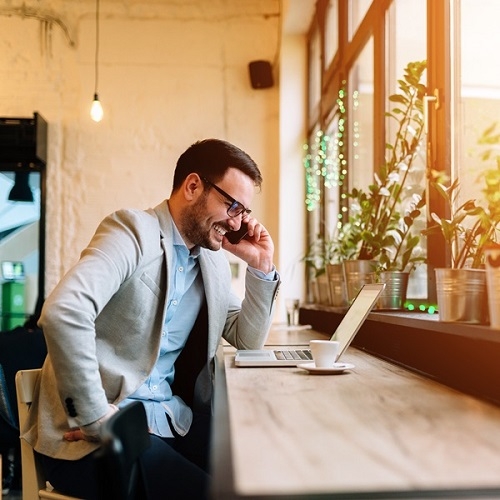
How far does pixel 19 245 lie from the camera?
18.2ft

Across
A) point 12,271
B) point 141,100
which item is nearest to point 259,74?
point 141,100

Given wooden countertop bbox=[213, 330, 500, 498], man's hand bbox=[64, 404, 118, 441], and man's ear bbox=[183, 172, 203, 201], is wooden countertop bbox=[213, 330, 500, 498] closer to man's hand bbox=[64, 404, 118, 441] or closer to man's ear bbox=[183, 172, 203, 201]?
man's hand bbox=[64, 404, 118, 441]

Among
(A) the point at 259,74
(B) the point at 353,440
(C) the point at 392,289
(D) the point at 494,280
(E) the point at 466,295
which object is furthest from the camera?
(A) the point at 259,74

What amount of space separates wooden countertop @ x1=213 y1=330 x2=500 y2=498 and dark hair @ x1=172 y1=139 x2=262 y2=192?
0.78 metres

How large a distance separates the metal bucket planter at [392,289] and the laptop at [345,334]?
36cm

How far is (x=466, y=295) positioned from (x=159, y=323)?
33.3 inches

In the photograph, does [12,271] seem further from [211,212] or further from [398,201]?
[211,212]

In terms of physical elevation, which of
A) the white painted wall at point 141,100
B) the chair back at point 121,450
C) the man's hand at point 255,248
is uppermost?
the white painted wall at point 141,100

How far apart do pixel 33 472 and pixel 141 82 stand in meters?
4.42

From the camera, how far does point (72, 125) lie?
5.77 metres

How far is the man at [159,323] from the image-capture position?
1664 mm

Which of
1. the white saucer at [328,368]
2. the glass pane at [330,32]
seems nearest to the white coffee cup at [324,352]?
the white saucer at [328,368]

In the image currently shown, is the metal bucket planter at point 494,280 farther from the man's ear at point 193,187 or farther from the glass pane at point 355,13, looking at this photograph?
the glass pane at point 355,13

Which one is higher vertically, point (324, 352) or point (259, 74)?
point (259, 74)
